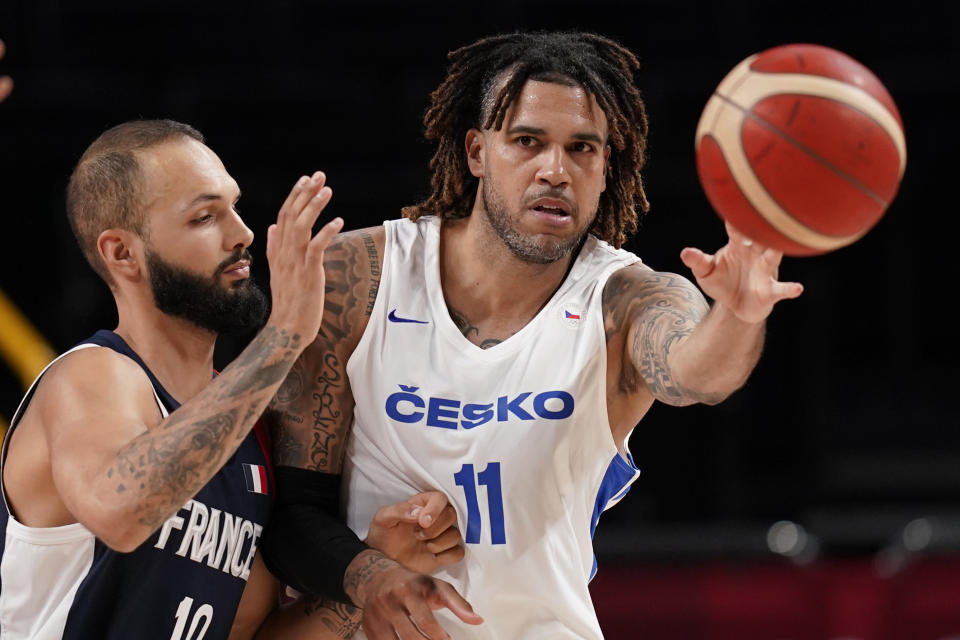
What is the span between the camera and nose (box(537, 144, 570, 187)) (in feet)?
10.6

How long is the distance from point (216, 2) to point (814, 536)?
4300mm

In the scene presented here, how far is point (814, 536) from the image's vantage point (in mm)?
5852

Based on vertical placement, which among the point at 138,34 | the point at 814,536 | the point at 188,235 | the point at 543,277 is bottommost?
the point at 188,235

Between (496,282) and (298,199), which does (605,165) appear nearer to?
(496,282)

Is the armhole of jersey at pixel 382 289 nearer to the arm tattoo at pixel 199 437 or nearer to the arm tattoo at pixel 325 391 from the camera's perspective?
the arm tattoo at pixel 325 391

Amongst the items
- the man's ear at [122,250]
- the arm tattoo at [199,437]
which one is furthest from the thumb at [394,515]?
the man's ear at [122,250]

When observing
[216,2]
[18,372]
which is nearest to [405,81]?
[216,2]

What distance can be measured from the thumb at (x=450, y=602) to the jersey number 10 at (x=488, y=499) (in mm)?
313

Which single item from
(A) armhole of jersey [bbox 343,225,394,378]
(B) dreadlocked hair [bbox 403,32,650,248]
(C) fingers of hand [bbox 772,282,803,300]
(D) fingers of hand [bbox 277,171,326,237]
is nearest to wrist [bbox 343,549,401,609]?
(A) armhole of jersey [bbox 343,225,394,378]

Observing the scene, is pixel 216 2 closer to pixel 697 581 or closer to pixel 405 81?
pixel 405 81

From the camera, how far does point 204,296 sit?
3143 millimetres

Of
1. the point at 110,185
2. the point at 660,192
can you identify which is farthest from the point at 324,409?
the point at 660,192

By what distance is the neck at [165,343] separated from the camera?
10.3 feet

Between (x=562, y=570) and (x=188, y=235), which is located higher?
(x=188, y=235)
